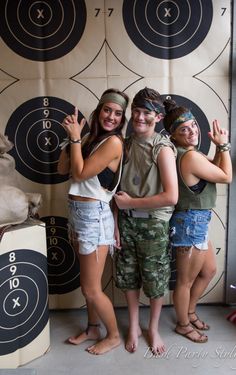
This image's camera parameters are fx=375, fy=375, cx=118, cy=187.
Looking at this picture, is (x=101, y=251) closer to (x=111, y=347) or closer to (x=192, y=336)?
(x=111, y=347)

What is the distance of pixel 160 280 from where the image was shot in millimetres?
2092

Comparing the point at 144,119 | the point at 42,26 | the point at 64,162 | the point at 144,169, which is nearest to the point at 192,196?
the point at 144,169

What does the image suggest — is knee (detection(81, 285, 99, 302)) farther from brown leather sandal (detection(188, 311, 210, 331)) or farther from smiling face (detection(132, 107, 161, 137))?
smiling face (detection(132, 107, 161, 137))

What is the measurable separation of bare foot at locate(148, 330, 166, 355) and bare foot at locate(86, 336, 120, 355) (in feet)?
0.63

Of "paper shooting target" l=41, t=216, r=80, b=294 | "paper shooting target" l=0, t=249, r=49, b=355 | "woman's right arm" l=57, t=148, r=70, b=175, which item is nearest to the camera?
"paper shooting target" l=0, t=249, r=49, b=355

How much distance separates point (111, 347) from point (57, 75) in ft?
5.47

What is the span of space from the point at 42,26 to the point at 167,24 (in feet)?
2.54

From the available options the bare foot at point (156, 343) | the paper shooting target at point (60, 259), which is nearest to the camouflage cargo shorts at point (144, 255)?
the bare foot at point (156, 343)

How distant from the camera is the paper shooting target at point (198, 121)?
2.41 meters

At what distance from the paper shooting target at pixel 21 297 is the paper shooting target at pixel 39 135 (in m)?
0.63

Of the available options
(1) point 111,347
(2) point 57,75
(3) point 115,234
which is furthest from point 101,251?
(2) point 57,75

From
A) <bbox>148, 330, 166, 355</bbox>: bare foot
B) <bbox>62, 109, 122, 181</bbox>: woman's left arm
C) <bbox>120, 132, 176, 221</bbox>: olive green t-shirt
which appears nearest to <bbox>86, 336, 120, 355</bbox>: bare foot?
<bbox>148, 330, 166, 355</bbox>: bare foot

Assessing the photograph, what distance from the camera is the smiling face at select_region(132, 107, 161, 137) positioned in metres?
1.96

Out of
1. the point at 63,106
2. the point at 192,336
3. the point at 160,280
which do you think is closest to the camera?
the point at 160,280
